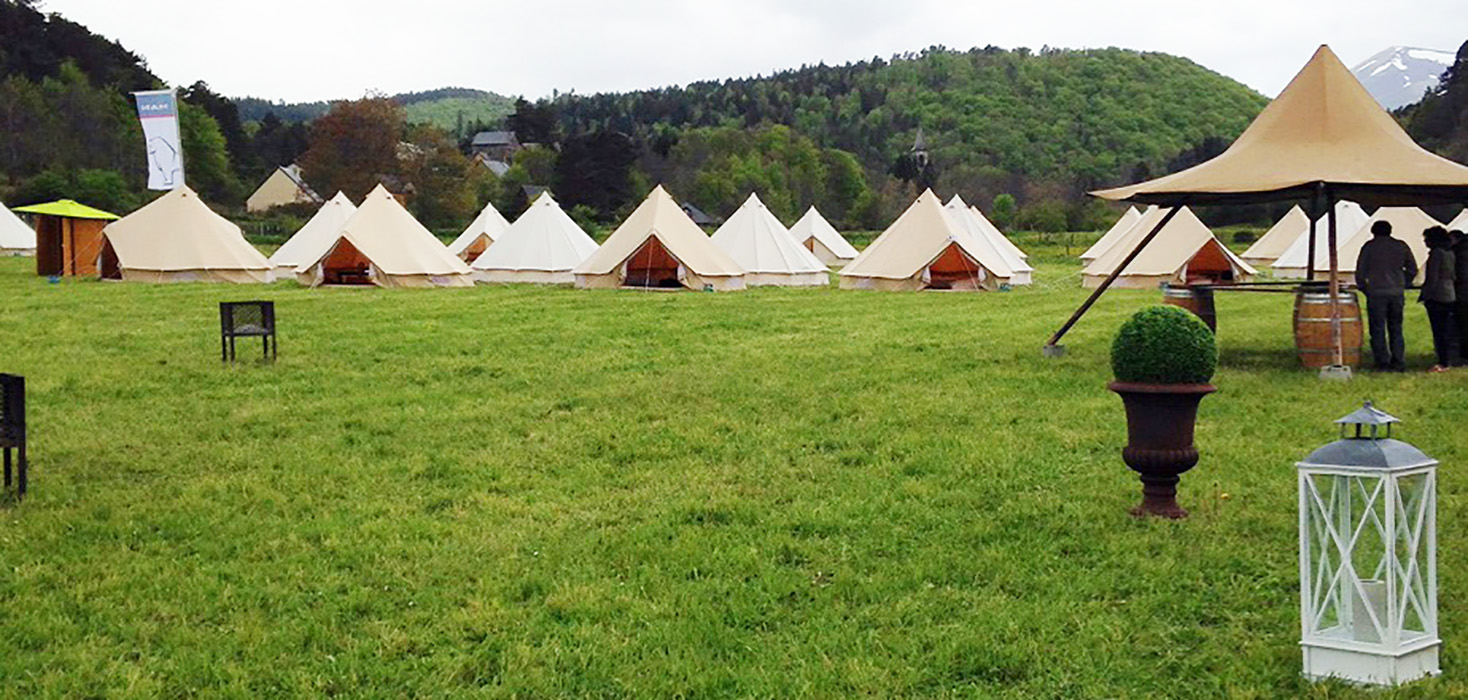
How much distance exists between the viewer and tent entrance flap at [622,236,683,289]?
24.7 meters

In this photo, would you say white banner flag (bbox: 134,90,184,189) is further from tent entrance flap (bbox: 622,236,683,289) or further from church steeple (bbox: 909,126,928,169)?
church steeple (bbox: 909,126,928,169)

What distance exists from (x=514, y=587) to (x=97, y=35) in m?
74.5

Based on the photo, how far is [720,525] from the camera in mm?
6145

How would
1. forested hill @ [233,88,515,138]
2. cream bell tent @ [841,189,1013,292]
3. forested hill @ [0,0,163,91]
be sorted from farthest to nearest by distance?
forested hill @ [233,88,515,138], forested hill @ [0,0,163,91], cream bell tent @ [841,189,1013,292]

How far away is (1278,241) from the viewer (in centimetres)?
3497

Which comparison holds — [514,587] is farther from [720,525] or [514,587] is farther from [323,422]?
[323,422]

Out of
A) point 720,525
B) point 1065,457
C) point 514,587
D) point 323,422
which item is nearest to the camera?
point 514,587

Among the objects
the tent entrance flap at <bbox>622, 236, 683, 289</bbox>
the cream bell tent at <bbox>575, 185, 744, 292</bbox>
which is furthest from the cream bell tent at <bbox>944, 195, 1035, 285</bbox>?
the tent entrance flap at <bbox>622, 236, 683, 289</bbox>

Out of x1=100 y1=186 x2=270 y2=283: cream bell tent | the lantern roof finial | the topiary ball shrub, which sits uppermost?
x1=100 y1=186 x2=270 y2=283: cream bell tent

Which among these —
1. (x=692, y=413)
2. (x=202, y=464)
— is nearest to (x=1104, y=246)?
(x=692, y=413)

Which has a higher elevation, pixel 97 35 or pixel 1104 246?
pixel 97 35

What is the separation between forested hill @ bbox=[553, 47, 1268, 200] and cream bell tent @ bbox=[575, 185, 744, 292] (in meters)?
41.2

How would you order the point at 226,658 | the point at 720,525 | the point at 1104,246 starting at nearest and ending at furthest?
the point at 226,658, the point at 720,525, the point at 1104,246

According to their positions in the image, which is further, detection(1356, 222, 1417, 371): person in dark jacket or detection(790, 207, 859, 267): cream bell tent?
detection(790, 207, 859, 267): cream bell tent
